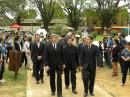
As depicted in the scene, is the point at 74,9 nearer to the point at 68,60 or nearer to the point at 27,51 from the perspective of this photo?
the point at 27,51

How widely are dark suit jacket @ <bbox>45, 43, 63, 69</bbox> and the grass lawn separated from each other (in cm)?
138

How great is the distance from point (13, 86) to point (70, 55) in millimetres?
2865

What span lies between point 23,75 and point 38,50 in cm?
304

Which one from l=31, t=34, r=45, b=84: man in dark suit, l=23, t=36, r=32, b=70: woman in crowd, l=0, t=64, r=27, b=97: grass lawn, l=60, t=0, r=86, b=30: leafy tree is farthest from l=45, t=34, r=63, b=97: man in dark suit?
l=60, t=0, r=86, b=30: leafy tree

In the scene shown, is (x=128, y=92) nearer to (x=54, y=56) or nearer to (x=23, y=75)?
(x=54, y=56)

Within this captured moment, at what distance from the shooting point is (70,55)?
1636cm

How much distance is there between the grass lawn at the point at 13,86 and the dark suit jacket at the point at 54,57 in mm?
1376

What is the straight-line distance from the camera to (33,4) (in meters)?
66.9

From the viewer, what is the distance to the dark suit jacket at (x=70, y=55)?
53.6ft

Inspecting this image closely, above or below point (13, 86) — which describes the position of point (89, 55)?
above

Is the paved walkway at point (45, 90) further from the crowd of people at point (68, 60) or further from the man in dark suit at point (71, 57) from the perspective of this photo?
the man in dark suit at point (71, 57)

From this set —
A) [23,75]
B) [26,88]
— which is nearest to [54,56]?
[26,88]

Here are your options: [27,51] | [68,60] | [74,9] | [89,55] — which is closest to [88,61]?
[89,55]

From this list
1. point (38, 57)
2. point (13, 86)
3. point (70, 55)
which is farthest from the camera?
point (38, 57)
